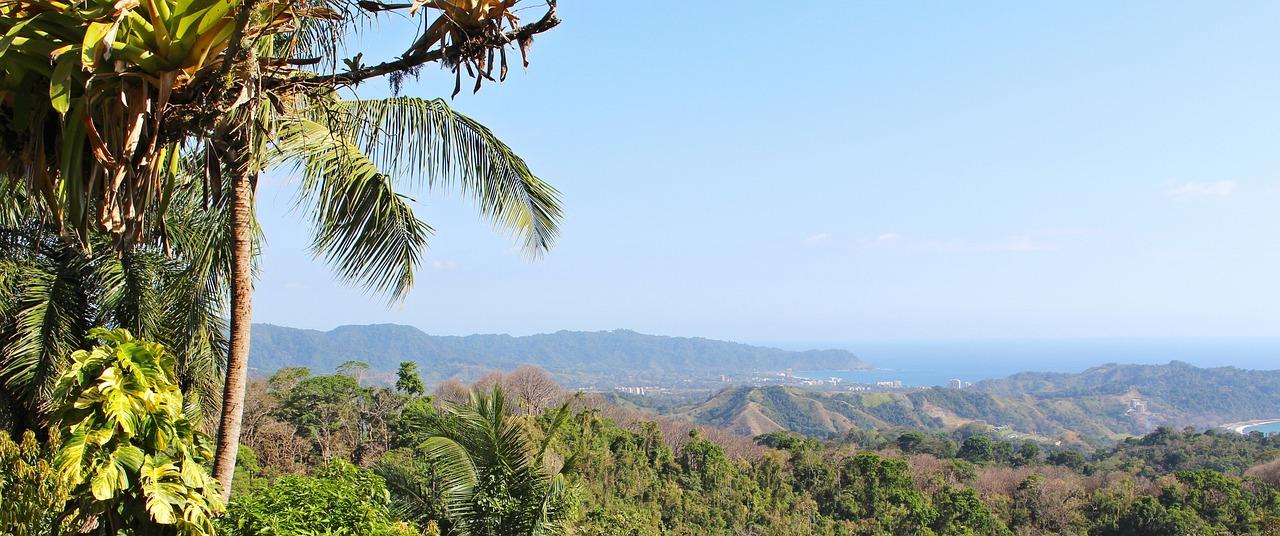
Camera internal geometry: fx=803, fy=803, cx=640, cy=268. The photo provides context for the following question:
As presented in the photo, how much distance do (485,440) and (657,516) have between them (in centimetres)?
1509

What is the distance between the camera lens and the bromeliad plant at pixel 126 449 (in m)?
2.60

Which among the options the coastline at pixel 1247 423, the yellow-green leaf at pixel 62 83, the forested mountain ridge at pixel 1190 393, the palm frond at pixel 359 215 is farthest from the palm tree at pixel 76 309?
the forested mountain ridge at pixel 1190 393

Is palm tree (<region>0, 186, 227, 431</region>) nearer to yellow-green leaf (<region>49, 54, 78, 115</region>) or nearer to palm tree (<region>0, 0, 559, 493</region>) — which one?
palm tree (<region>0, 0, 559, 493</region>)

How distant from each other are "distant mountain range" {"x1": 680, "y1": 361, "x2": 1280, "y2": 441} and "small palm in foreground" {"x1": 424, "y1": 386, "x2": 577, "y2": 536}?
253 ft

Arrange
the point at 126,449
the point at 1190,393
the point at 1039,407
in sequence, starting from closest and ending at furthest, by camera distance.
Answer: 1. the point at 126,449
2. the point at 1039,407
3. the point at 1190,393

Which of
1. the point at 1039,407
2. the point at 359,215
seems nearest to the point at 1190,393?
the point at 1039,407

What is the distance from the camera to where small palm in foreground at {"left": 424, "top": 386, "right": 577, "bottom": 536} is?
6230mm

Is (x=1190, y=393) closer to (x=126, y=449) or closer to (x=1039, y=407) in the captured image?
(x=1039, y=407)

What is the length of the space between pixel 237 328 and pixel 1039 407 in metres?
115

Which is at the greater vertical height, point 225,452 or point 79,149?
point 79,149

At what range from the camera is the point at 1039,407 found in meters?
104

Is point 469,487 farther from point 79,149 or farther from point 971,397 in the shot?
point 971,397

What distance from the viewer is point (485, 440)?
6.36 metres

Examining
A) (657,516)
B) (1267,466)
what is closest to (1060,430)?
(1267,466)
